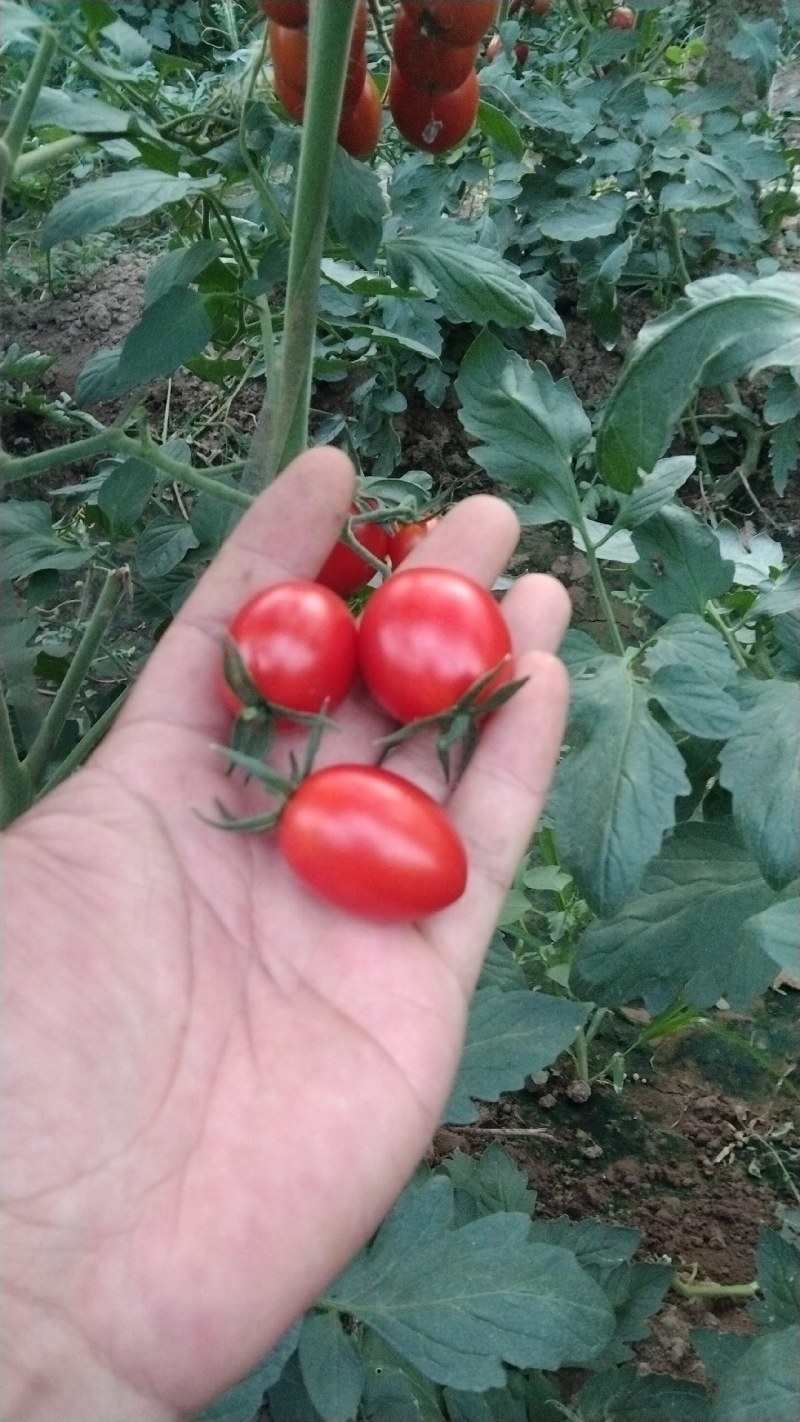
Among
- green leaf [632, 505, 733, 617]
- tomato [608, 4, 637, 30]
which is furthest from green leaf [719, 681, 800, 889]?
tomato [608, 4, 637, 30]

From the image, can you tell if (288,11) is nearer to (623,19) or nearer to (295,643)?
(295,643)

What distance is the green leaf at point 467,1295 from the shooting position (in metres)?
1.00

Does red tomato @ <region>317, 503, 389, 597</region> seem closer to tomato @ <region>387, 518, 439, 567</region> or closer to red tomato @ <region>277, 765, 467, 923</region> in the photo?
tomato @ <region>387, 518, 439, 567</region>

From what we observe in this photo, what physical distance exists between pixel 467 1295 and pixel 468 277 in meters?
1.01

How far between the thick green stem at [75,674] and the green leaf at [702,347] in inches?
22.2

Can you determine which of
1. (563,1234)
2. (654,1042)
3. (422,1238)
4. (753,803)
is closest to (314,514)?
(753,803)

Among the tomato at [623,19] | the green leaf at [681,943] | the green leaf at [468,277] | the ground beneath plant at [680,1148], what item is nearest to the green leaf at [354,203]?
the green leaf at [468,277]

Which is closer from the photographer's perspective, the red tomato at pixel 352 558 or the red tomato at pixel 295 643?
the red tomato at pixel 295 643

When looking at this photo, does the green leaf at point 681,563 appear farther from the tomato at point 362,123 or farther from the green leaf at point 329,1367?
the green leaf at point 329,1367

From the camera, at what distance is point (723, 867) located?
117 cm

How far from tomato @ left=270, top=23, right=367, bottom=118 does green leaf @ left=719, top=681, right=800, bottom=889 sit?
675mm

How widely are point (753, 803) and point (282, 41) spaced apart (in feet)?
2.62

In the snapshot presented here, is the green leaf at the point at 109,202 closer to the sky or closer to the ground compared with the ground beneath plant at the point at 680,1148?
closer to the sky

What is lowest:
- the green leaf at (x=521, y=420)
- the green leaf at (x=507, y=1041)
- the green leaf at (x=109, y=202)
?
the green leaf at (x=507, y=1041)
